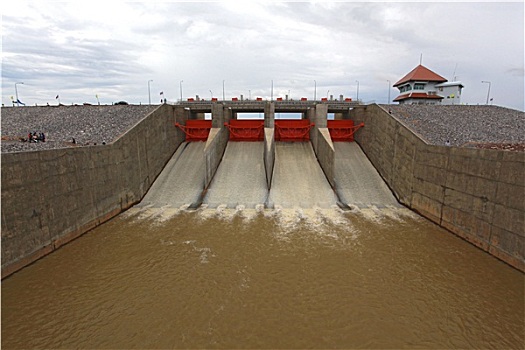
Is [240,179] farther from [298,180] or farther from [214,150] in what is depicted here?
[298,180]

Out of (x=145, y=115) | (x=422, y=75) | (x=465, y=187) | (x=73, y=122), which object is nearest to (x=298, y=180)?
(x=465, y=187)

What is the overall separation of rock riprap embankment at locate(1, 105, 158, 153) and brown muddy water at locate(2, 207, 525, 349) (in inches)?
331

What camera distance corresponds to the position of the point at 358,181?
2345cm

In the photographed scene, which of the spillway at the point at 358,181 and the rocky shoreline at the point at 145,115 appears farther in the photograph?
the spillway at the point at 358,181

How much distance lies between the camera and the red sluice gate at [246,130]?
30031 millimetres

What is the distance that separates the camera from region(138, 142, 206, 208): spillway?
2120 centimetres

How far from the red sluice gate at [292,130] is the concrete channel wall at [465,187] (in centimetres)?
916

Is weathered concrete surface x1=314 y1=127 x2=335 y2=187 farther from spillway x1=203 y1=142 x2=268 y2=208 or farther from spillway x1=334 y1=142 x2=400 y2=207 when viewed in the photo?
spillway x1=203 y1=142 x2=268 y2=208

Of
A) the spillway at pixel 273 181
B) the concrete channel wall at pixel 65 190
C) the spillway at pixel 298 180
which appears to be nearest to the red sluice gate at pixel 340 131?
the spillway at pixel 273 181

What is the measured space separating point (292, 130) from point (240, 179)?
9635 mm

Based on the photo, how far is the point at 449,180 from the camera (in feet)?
51.9

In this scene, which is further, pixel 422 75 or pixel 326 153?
pixel 422 75

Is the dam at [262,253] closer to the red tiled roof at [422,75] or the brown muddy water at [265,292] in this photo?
the brown muddy water at [265,292]

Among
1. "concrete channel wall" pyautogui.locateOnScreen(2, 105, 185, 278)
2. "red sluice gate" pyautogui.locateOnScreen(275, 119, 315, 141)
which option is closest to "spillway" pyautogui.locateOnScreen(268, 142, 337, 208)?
"red sluice gate" pyautogui.locateOnScreen(275, 119, 315, 141)
